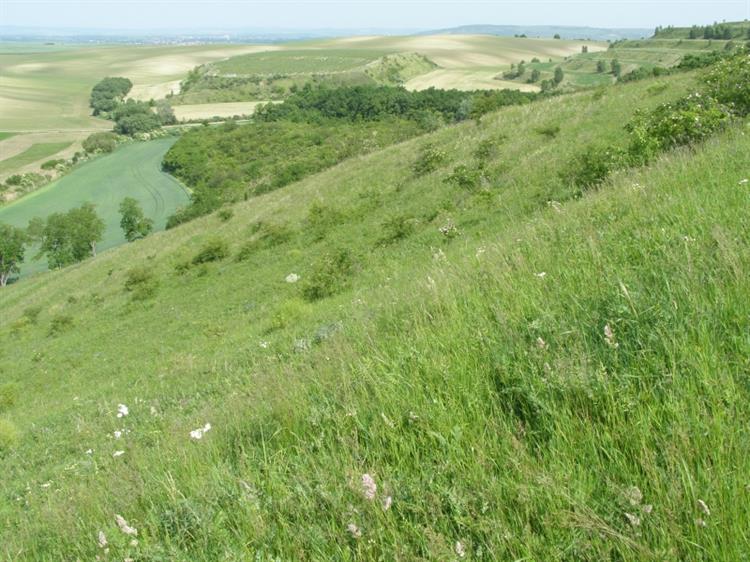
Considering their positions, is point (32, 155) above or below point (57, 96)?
below

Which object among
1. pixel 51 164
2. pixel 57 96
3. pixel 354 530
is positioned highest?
pixel 57 96

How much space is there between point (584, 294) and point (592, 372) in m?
1.04

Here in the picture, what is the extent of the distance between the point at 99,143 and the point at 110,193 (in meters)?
29.7

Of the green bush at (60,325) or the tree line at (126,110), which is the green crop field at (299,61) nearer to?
the tree line at (126,110)

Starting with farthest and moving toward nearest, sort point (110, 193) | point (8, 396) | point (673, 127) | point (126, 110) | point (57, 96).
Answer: point (57, 96) → point (126, 110) → point (110, 193) → point (8, 396) → point (673, 127)

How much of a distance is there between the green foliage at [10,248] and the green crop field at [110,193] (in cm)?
360

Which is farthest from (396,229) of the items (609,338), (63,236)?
(63,236)

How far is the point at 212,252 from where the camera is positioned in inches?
853

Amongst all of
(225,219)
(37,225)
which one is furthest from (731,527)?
(37,225)

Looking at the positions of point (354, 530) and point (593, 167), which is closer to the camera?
point (354, 530)

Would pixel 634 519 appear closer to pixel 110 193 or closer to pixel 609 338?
pixel 609 338

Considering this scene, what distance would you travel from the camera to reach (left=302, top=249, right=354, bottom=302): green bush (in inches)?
521

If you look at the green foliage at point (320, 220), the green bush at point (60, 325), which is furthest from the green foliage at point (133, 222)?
the green foliage at point (320, 220)

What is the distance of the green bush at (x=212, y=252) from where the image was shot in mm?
21594
